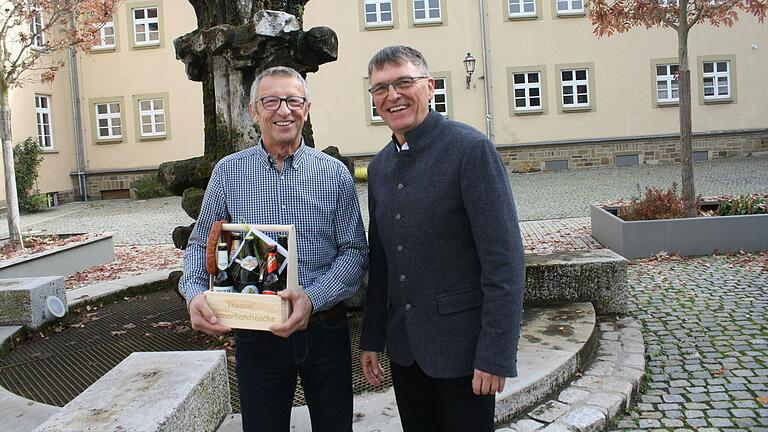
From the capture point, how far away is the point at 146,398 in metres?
2.90

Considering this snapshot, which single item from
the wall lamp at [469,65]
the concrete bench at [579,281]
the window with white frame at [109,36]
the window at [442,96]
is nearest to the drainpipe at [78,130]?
the window with white frame at [109,36]

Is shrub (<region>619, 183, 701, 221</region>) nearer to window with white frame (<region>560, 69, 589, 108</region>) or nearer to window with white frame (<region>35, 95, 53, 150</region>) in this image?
window with white frame (<region>560, 69, 589, 108</region>)

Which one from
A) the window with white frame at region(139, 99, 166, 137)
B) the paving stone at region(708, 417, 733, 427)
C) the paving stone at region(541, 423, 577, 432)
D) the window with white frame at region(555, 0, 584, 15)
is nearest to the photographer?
the paving stone at region(541, 423, 577, 432)

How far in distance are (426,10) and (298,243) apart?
22934mm

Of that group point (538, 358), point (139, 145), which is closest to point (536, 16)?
point (139, 145)

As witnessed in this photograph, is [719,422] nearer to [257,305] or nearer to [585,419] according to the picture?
[585,419]

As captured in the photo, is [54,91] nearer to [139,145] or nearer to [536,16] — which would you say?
[139,145]

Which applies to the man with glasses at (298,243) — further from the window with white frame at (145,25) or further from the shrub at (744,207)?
the window with white frame at (145,25)

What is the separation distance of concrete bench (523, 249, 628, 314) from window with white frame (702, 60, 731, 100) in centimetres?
2110

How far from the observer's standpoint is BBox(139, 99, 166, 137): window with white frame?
985 inches

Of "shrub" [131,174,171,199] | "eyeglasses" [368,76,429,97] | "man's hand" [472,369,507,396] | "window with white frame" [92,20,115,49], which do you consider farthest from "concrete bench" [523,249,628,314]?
"window with white frame" [92,20,115,49]

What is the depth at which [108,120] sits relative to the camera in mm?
25203

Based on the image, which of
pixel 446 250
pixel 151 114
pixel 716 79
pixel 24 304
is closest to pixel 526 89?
pixel 716 79

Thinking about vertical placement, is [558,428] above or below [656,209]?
below
